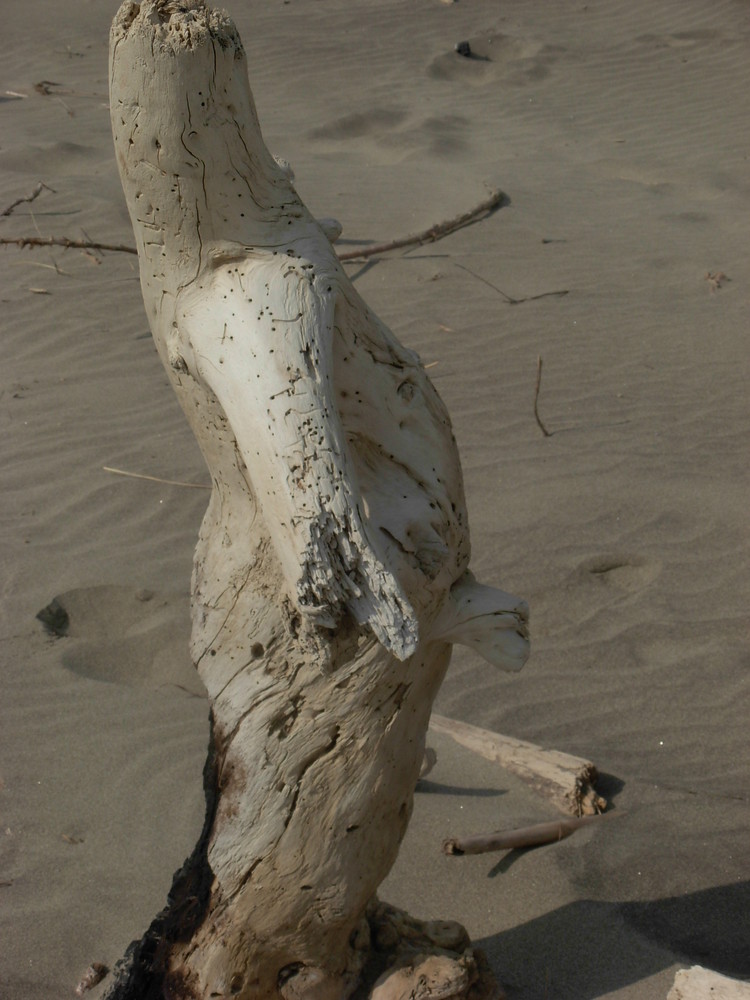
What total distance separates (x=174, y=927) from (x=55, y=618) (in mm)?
2485

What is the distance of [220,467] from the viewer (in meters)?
2.43

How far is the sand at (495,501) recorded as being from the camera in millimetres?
3479

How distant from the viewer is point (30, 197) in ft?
27.1

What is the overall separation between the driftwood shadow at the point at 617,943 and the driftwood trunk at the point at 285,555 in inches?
15.0

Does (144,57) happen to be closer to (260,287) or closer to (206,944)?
(260,287)

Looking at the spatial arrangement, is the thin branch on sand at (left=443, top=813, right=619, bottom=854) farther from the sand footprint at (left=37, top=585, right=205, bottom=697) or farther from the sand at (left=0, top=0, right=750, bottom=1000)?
the sand footprint at (left=37, top=585, right=205, bottom=697)

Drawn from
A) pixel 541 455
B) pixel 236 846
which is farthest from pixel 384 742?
pixel 541 455

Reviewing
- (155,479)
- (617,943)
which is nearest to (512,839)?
(617,943)

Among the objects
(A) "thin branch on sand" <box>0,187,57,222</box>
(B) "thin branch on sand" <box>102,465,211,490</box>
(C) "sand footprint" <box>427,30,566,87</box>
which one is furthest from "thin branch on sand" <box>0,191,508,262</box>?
(C) "sand footprint" <box>427,30,566,87</box>

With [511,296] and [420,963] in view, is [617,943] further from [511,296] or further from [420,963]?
[511,296]

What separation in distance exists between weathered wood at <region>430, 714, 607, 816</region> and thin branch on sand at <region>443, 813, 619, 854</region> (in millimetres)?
153

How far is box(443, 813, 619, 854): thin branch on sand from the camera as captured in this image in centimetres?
357

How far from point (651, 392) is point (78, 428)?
3.74m

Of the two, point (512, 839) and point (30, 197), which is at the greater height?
point (30, 197)
